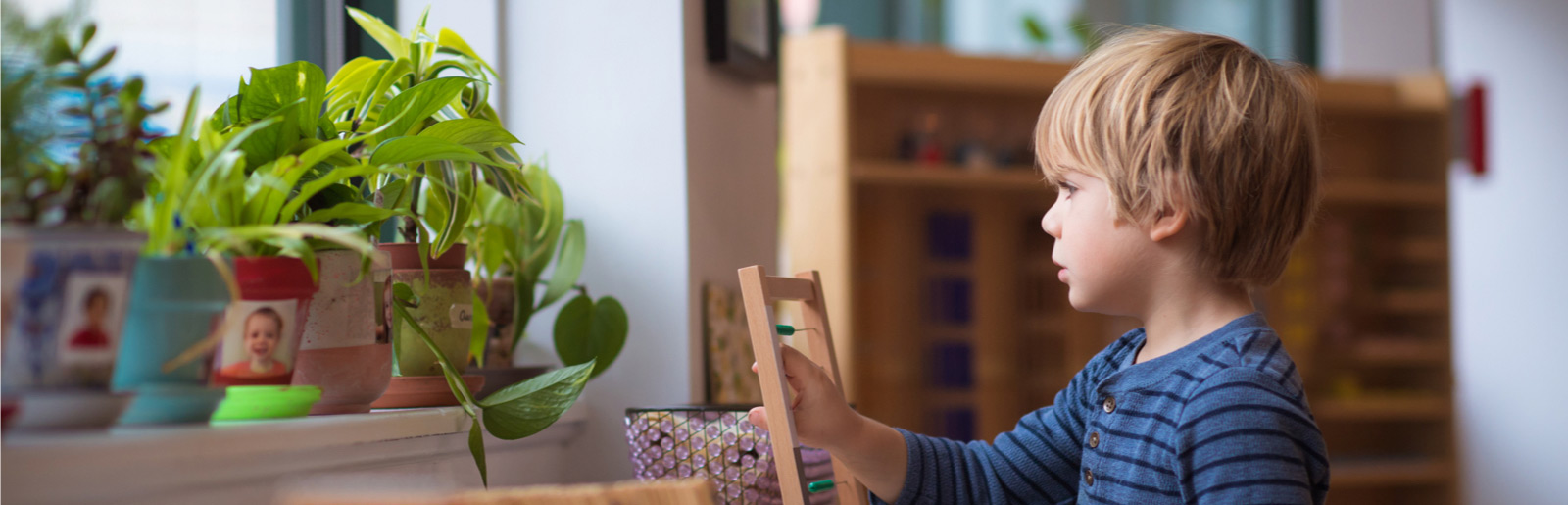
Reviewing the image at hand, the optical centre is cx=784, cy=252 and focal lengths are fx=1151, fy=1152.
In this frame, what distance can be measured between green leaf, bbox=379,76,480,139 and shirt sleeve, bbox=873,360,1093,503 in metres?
0.53

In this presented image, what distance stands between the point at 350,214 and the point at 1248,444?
69 cm

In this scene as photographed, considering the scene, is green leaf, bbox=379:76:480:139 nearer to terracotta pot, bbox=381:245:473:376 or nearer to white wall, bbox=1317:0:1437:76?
terracotta pot, bbox=381:245:473:376

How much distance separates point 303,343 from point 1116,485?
67 cm

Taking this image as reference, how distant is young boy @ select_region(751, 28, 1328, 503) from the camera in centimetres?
90

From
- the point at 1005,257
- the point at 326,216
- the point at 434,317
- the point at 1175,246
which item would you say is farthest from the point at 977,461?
the point at 1005,257

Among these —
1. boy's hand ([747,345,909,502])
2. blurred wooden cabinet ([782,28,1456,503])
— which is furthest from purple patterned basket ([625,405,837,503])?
blurred wooden cabinet ([782,28,1456,503])

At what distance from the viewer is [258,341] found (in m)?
0.81

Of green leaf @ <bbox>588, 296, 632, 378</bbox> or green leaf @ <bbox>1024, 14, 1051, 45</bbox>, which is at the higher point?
green leaf @ <bbox>1024, 14, 1051, 45</bbox>

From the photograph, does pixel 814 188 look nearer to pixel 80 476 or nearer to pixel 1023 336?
pixel 1023 336

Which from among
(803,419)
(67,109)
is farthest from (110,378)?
(803,419)

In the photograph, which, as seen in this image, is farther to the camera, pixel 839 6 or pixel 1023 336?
pixel 839 6

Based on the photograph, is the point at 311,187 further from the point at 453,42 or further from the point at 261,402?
the point at 453,42

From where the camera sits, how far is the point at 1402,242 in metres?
4.10

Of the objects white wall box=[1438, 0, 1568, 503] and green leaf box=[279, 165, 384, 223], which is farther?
white wall box=[1438, 0, 1568, 503]
